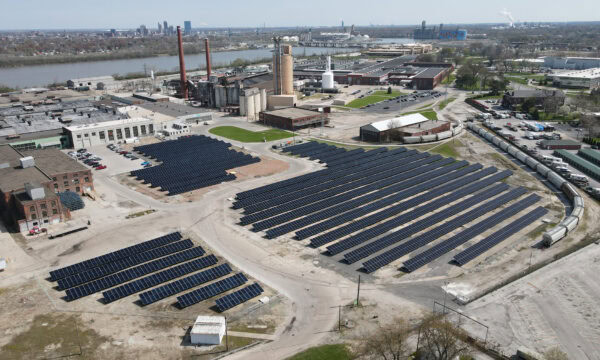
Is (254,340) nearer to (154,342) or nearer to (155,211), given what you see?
(154,342)

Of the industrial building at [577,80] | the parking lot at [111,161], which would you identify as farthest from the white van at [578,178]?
the industrial building at [577,80]

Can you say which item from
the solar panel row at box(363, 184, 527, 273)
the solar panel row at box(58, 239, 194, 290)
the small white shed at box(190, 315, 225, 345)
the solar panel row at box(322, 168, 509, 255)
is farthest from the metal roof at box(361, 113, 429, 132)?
the small white shed at box(190, 315, 225, 345)

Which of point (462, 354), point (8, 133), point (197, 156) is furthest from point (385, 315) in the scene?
point (8, 133)

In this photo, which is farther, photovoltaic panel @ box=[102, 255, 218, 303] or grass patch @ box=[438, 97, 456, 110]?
grass patch @ box=[438, 97, 456, 110]

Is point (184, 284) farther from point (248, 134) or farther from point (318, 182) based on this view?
point (248, 134)

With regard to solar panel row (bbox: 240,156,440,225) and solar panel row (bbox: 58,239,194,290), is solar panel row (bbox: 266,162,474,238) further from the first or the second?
solar panel row (bbox: 58,239,194,290)

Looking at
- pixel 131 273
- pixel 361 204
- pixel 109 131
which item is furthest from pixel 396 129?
pixel 131 273

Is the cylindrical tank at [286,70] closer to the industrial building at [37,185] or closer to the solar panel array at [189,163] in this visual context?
the solar panel array at [189,163]
